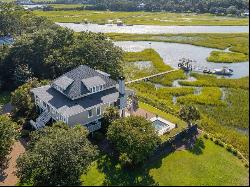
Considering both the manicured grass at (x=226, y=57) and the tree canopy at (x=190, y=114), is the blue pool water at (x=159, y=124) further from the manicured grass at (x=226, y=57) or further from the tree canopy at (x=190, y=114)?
the manicured grass at (x=226, y=57)

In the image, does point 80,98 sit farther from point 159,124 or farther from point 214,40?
point 214,40

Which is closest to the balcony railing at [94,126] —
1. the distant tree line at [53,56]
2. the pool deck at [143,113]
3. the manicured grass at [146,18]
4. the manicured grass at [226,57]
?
the pool deck at [143,113]

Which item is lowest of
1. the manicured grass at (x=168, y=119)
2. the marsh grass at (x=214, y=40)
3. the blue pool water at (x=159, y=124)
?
the manicured grass at (x=168, y=119)

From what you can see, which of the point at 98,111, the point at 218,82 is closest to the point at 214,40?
the point at 218,82

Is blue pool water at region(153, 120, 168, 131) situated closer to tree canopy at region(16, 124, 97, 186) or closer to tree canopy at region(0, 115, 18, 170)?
tree canopy at region(16, 124, 97, 186)

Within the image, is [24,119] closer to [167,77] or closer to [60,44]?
[60,44]

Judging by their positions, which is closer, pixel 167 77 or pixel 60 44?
pixel 60 44

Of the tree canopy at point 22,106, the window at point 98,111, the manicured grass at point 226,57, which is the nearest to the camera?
the window at point 98,111

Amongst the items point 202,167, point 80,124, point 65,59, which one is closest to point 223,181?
point 202,167
